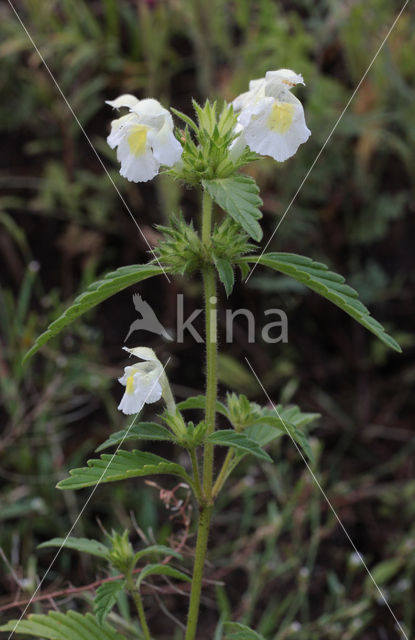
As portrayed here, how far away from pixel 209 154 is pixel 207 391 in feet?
1.16

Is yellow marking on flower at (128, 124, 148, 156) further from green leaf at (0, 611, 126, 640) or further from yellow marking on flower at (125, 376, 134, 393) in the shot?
green leaf at (0, 611, 126, 640)

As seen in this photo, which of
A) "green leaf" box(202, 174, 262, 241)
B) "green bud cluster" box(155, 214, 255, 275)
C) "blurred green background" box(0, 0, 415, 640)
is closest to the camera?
"green leaf" box(202, 174, 262, 241)

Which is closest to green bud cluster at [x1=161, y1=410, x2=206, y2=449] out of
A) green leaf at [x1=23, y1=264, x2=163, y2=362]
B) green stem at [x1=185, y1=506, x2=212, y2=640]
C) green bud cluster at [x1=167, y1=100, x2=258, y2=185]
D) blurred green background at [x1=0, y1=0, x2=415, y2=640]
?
green stem at [x1=185, y1=506, x2=212, y2=640]

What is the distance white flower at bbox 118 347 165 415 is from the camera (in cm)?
98

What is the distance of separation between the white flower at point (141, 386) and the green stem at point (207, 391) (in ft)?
0.27

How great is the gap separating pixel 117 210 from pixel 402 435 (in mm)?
1342

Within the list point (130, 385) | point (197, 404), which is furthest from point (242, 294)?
point (130, 385)

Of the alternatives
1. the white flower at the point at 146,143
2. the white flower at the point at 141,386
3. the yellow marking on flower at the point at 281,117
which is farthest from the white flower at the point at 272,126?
the white flower at the point at 141,386

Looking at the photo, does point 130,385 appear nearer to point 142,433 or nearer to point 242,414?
point 142,433

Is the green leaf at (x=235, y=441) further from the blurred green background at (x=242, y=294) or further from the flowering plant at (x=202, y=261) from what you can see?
the blurred green background at (x=242, y=294)

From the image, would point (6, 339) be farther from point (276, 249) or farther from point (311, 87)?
point (311, 87)

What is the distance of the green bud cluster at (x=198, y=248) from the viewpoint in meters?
0.97

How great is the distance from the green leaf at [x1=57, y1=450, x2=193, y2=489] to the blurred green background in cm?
80

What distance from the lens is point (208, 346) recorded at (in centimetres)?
100
